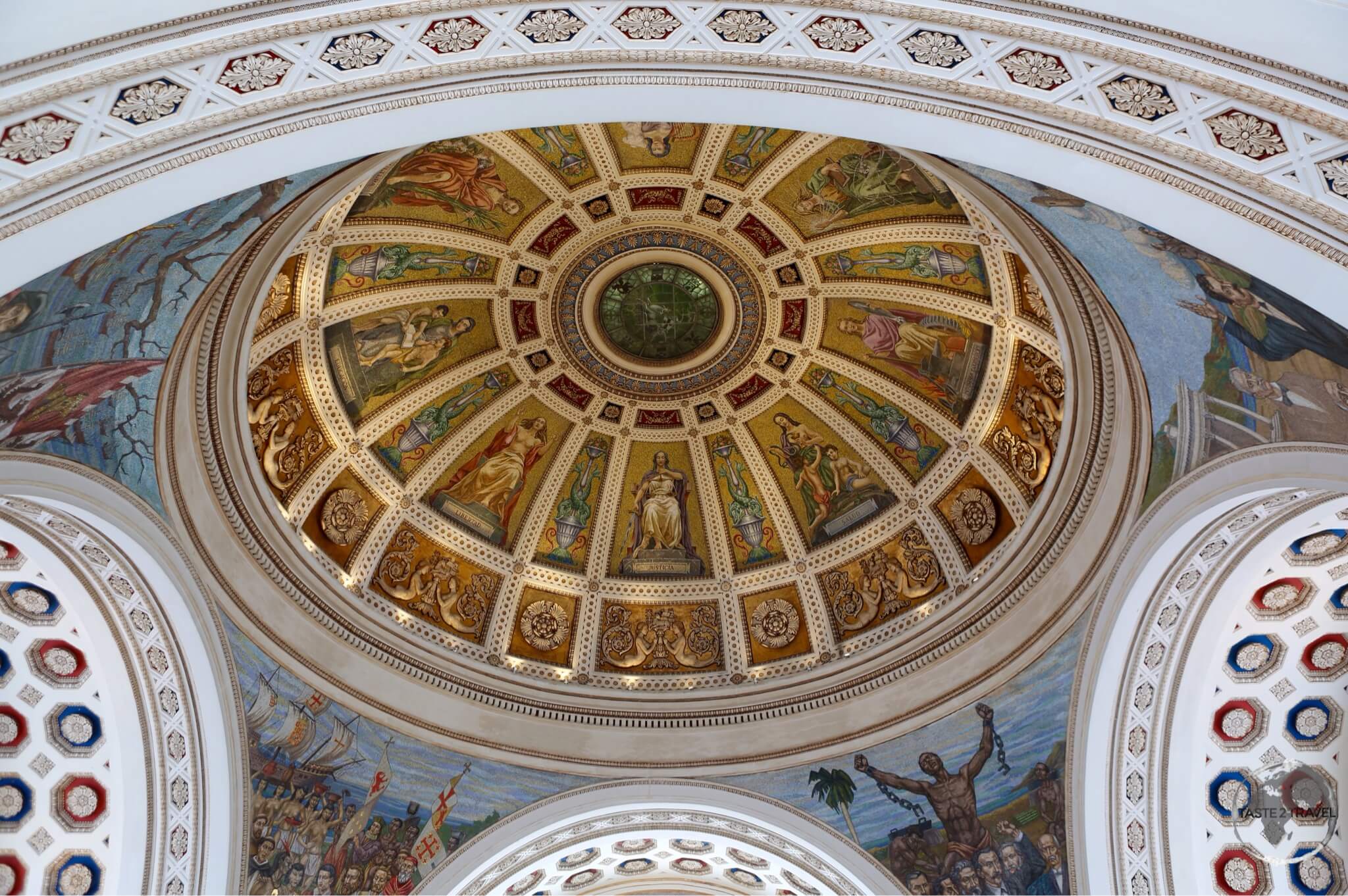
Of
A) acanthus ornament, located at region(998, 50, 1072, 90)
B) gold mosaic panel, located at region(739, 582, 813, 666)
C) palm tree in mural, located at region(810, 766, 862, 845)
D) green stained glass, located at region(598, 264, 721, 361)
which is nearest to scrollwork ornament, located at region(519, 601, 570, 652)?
gold mosaic panel, located at region(739, 582, 813, 666)

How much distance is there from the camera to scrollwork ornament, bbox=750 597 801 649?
16.5 meters

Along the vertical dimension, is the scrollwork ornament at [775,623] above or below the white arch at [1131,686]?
above

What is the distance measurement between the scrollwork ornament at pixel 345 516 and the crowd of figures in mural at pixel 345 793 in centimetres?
232

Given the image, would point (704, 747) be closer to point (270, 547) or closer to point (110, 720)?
point (270, 547)

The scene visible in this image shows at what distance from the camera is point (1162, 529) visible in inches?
442

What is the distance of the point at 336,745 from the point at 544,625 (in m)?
3.77

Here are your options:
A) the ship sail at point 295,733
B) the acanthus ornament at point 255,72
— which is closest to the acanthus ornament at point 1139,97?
the acanthus ornament at point 255,72

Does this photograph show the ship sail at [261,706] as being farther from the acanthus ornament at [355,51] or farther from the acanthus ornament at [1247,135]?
the acanthus ornament at [1247,135]

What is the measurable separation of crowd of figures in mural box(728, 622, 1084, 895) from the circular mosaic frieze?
21.6 feet

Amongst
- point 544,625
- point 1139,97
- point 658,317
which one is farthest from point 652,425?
point 1139,97

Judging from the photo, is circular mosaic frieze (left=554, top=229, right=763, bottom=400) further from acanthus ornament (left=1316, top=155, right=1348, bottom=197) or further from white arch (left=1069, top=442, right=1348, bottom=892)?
acanthus ornament (left=1316, top=155, right=1348, bottom=197)

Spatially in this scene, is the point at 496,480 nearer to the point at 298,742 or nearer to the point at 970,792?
the point at 298,742

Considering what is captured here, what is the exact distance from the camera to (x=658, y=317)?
1689cm

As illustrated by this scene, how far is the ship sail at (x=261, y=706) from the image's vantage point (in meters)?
13.2
